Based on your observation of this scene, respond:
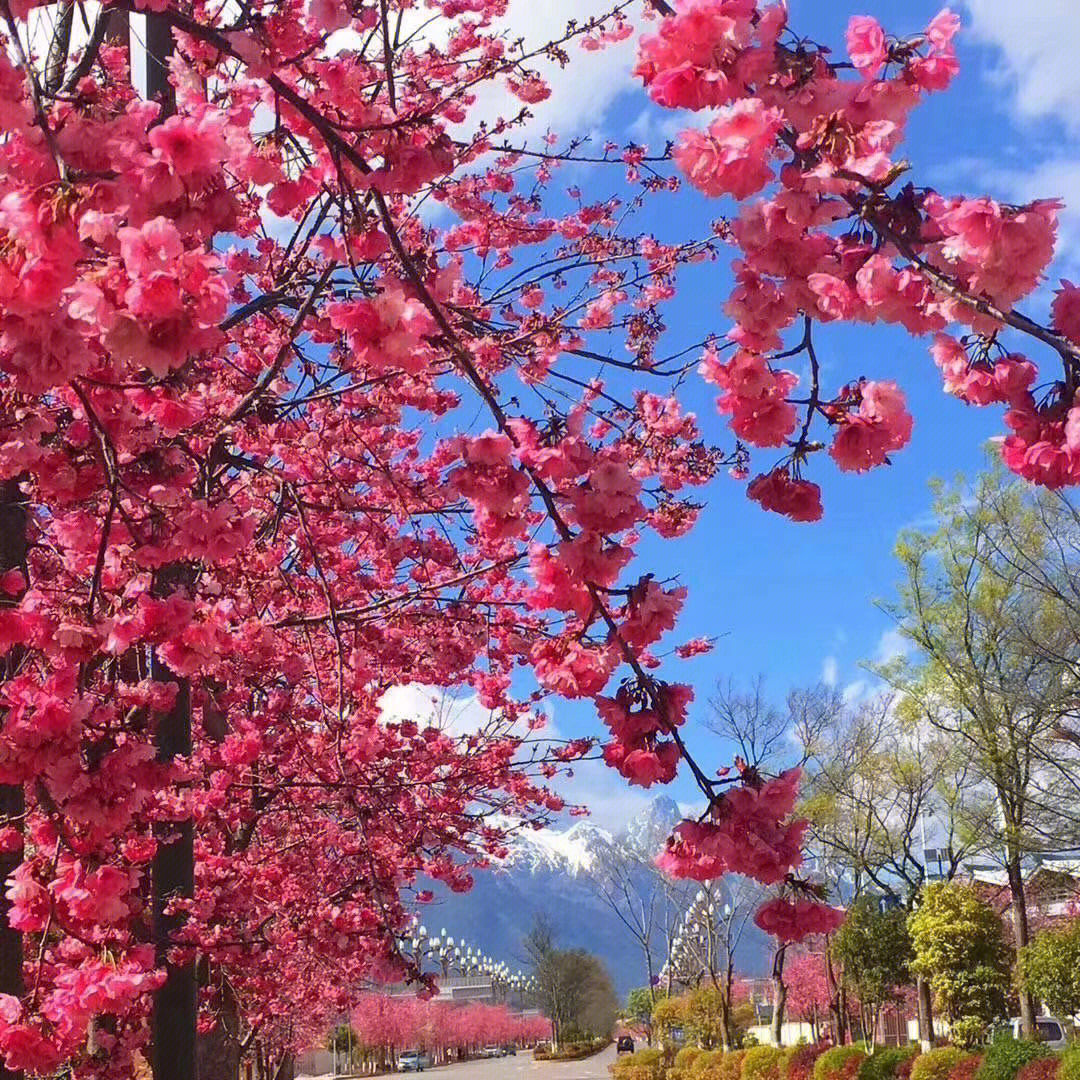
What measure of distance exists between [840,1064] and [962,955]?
4.29 m

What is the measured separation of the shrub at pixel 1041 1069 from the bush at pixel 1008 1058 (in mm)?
195

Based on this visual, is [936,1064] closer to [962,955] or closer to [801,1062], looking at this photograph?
[801,1062]

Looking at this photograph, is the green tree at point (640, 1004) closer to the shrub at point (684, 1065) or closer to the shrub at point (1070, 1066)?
the shrub at point (684, 1065)

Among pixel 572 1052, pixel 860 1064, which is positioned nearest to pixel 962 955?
pixel 860 1064

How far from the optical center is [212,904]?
6.39m

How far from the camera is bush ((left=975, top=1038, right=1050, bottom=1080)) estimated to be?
38.1 feet

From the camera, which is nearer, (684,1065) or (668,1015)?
(684,1065)

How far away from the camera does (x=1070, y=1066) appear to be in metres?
Result: 10.1

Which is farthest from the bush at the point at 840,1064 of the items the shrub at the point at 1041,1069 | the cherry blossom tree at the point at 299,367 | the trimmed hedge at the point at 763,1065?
the cherry blossom tree at the point at 299,367

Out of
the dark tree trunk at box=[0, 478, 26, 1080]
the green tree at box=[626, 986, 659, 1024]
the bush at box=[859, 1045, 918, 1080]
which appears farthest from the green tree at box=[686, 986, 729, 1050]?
the dark tree trunk at box=[0, 478, 26, 1080]

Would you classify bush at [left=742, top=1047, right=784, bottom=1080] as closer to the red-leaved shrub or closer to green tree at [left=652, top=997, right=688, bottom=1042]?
the red-leaved shrub

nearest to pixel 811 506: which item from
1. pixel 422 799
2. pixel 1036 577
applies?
pixel 422 799

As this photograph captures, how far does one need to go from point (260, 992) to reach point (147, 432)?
7.12 m

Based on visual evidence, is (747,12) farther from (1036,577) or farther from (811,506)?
(1036,577)
